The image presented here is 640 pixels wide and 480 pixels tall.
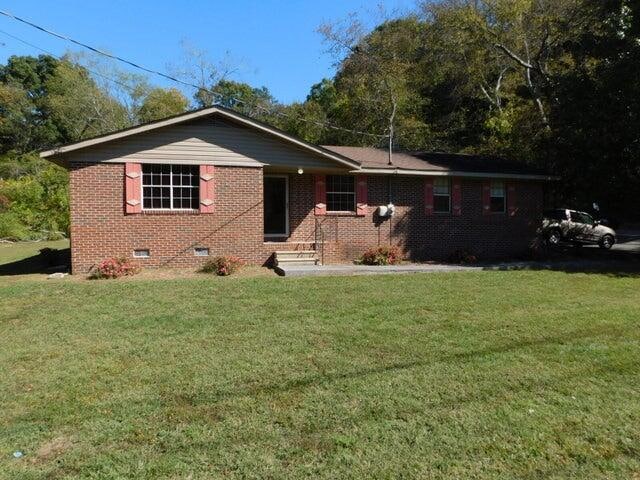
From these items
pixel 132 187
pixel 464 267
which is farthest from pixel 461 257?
pixel 132 187

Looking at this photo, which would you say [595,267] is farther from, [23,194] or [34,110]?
[34,110]

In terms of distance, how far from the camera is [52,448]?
3.86 meters

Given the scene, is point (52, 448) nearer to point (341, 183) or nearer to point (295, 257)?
point (295, 257)

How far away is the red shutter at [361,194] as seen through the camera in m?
15.8

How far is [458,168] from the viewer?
55.2ft

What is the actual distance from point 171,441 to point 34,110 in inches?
2325

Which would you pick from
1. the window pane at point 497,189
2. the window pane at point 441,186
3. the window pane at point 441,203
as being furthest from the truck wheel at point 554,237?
the window pane at point 441,186

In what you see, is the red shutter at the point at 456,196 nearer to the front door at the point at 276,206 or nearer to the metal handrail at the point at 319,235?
the metal handrail at the point at 319,235

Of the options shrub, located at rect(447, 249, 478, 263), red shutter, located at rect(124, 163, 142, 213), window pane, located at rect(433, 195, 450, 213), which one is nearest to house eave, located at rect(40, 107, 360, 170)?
red shutter, located at rect(124, 163, 142, 213)

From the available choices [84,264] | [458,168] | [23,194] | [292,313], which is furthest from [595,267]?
[23,194]

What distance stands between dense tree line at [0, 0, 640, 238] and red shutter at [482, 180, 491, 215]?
9.42 ft

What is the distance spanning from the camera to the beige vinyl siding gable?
13297 millimetres

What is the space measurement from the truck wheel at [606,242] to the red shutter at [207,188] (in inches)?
648

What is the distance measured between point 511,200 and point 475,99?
65.0 feet
